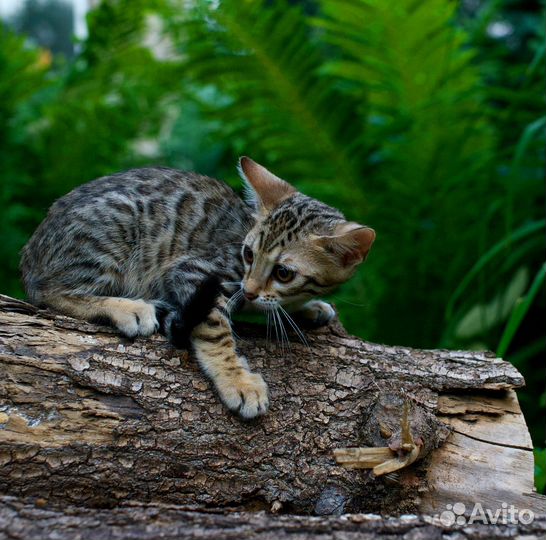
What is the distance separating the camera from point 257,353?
1831 mm

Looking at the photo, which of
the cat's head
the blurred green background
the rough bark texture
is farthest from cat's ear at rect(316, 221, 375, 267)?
the blurred green background

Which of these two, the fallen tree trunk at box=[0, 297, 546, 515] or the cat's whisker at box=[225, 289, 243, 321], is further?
the cat's whisker at box=[225, 289, 243, 321]

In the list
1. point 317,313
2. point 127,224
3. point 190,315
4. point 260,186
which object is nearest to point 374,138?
point 260,186

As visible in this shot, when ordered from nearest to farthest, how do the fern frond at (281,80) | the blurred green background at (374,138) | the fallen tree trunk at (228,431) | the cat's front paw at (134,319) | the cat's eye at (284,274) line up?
the fallen tree trunk at (228,431)
the cat's front paw at (134,319)
the cat's eye at (284,274)
the blurred green background at (374,138)
the fern frond at (281,80)

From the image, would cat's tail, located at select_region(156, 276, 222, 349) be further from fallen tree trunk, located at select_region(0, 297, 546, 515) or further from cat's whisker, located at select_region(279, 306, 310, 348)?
cat's whisker, located at select_region(279, 306, 310, 348)

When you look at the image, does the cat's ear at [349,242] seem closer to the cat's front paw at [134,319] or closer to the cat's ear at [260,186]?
the cat's ear at [260,186]

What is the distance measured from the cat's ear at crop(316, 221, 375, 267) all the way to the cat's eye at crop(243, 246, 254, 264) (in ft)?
0.71

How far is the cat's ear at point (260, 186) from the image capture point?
6.65 ft

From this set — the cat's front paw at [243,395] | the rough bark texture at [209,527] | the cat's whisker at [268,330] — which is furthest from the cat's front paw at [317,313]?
the rough bark texture at [209,527]

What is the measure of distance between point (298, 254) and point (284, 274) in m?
0.08

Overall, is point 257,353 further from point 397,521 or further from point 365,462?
point 397,521

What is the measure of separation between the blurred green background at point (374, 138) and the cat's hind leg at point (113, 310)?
1.29m

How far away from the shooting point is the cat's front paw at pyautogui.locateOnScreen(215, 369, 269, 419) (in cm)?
161

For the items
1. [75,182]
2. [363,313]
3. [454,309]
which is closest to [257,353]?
[363,313]
